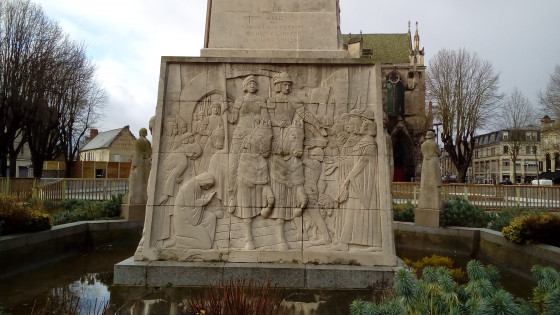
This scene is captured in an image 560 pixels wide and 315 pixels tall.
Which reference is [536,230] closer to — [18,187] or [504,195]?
[504,195]

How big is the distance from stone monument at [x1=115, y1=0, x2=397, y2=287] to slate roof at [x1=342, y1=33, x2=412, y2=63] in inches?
2210

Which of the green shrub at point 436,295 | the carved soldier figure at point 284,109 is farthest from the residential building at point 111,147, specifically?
the green shrub at point 436,295

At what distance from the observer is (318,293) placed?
20.2 ft

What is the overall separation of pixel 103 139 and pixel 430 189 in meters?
60.3

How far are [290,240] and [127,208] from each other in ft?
19.7

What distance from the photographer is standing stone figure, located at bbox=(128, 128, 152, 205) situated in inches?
434

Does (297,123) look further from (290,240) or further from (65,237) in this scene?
(65,237)

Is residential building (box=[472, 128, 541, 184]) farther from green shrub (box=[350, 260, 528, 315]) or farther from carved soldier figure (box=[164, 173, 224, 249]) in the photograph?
green shrub (box=[350, 260, 528, 315])

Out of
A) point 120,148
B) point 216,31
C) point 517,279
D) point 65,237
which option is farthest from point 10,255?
point 120,148

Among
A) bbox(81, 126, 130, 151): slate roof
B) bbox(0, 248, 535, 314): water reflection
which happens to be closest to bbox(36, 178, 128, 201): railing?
bbox(0, 248, 535, 314): water reflection

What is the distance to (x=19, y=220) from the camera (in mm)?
8047

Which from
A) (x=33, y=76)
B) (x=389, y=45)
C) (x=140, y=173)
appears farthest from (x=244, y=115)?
(x=389, y=45)

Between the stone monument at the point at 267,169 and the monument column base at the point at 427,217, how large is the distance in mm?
4187

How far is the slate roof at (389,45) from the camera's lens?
60531 mm
